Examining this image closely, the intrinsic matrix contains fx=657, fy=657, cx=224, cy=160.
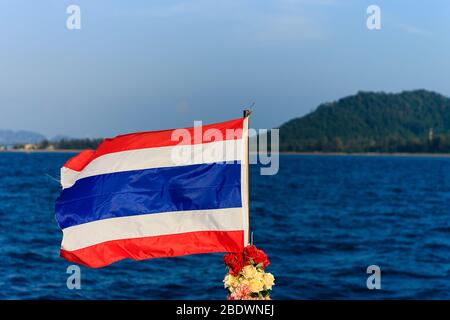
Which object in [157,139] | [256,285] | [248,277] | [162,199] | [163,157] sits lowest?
[256,285]

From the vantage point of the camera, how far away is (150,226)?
10.7 meters

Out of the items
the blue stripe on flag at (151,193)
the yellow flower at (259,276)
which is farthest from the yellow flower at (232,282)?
the blue stripe on flag at (151,193)

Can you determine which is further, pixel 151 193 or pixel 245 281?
pixel 151 193

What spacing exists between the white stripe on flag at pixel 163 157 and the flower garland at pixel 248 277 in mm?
1672

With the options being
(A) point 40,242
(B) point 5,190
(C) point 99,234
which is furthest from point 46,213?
(C) point 99,234

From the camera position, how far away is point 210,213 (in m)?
10.8

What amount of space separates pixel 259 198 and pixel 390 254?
47.8 metres

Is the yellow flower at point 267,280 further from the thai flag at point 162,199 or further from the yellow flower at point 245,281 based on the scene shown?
the thai flag at point 162,199

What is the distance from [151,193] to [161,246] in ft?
2.89

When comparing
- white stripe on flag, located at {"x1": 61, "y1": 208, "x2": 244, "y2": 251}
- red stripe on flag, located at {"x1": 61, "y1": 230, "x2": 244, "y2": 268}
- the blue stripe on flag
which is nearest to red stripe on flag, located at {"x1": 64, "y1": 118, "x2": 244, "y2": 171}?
the blue stripe on flag

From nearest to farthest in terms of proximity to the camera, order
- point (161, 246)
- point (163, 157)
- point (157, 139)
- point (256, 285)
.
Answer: point (256, 285), point (161, 246), point (163, 157), point (157, 139)

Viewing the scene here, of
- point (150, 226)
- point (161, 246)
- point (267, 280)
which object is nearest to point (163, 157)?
point (150, 226)

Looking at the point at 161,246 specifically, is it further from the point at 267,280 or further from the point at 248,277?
the point at 267,280
